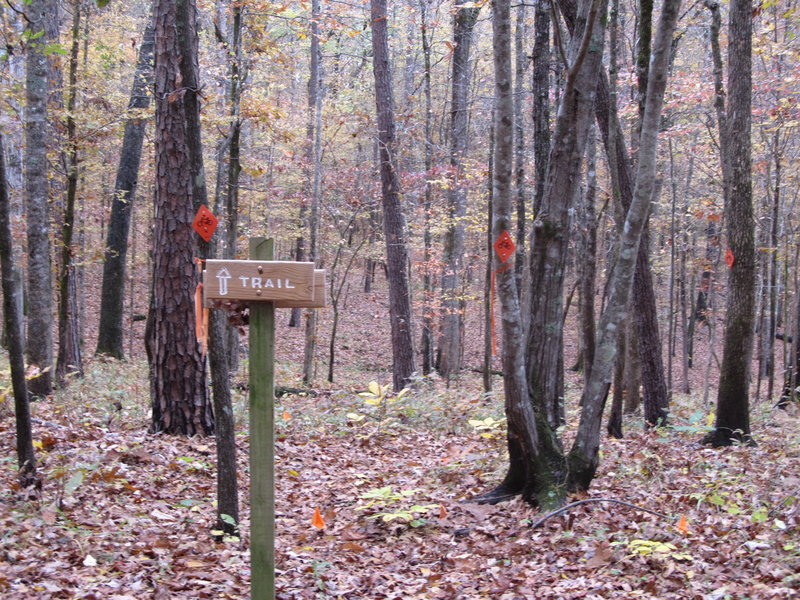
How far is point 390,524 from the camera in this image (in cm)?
586

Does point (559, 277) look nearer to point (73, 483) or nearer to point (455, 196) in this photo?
point (73, 483)

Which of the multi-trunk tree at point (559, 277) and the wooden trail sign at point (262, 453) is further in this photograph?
the multi-trunk tree at point (559, 277)

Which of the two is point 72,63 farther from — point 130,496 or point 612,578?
point 612,578

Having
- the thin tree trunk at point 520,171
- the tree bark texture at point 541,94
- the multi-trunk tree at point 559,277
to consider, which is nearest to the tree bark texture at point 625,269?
the multi-trunk tree at point 559,277

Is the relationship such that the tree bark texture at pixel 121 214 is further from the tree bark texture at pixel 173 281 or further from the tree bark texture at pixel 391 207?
the tree bark texture at pixel 173 281

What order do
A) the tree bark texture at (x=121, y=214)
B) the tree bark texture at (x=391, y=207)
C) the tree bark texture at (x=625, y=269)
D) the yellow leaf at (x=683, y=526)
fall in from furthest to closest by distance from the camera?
the tree bark texture at (x=121, y=214), the tree bark texture at (x=391, y=207), the tree bark texture at (x=625, y=269), the yellow leaf at (x=683, y=526)

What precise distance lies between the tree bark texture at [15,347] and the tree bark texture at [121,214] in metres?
10.0

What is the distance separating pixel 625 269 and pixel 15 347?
5252 mm

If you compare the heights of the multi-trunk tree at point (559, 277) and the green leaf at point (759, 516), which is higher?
the multi-trunk tree at point (559, 277)

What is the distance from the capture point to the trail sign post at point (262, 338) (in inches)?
135

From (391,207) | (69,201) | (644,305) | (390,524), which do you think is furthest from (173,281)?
(644,305)

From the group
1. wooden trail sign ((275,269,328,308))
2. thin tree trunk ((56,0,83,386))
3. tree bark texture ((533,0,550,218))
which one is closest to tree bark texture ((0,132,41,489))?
wooden trail sign ((275,269,328,308))

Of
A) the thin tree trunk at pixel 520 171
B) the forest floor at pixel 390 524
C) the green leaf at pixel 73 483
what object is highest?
the thin tree trunk at pixel 520 171

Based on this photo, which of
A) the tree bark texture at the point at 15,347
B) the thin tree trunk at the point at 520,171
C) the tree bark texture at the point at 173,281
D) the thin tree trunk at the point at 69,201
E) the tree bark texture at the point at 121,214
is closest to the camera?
the tree bark texture at the point at 15,347
